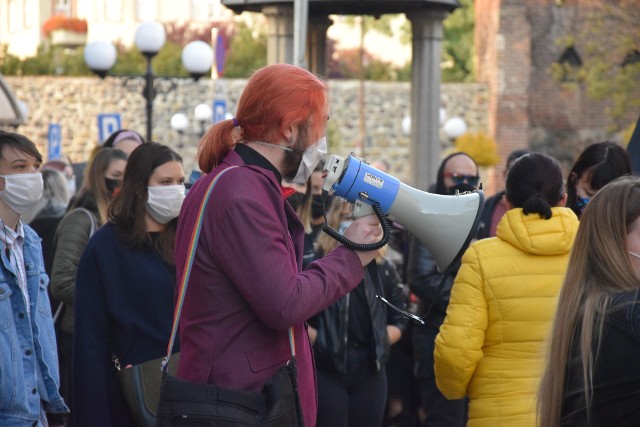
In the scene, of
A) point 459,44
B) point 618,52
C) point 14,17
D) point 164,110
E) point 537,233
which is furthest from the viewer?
point 14,17

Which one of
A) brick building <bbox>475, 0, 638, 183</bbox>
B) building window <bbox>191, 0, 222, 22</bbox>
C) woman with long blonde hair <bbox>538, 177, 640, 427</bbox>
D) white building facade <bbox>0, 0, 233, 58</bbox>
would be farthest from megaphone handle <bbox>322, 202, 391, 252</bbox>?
building window <bbox>191, 0, 222, 22</bbox>

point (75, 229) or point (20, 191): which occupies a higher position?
point (20, 191)

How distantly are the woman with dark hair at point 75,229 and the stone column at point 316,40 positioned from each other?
5.63 metres

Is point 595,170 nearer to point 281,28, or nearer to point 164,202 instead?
point 164,202

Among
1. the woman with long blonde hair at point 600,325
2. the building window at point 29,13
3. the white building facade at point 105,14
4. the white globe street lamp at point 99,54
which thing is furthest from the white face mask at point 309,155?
the building window at point 29,13

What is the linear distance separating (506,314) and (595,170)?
1.43 metres

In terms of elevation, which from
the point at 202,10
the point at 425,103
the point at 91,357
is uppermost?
the point at 202,10

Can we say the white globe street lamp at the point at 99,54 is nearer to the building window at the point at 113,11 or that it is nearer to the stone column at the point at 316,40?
the stone column at the point at 316,40

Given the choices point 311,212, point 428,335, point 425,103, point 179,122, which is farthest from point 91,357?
point 179,122

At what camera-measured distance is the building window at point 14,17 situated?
5816 centimetres

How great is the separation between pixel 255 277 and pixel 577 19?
33022mm

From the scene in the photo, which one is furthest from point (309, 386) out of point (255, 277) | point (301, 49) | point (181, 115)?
point (181, 115)

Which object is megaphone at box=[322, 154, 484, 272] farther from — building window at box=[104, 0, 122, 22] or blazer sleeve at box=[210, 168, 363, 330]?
building window at box=[104, 0, 122, 22]

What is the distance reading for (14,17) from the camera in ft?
193
